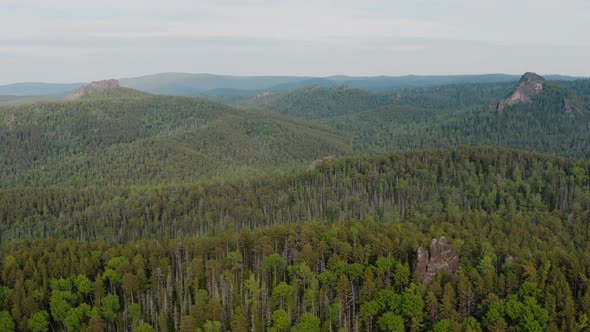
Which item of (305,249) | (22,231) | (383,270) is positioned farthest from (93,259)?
(22,231)

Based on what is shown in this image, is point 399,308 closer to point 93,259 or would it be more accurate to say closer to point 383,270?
point 383,270

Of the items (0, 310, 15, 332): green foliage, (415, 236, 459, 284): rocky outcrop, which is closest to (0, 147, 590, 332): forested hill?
(0, 310, 15, 332): green foliage

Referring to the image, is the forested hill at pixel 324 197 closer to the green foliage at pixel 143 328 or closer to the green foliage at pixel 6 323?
the green foliage at pixel 6 323

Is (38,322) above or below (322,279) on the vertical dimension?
below

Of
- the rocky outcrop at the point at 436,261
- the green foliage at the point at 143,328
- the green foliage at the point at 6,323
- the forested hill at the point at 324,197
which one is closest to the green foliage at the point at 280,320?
the green foliage at the point at 143,328

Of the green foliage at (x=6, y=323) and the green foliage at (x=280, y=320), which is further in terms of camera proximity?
the green foliage at (x=6, y=323)

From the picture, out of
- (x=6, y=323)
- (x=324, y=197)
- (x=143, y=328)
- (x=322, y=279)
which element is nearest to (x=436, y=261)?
(x=322, y=279)

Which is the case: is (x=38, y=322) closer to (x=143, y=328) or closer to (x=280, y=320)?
(x=143, y=328)

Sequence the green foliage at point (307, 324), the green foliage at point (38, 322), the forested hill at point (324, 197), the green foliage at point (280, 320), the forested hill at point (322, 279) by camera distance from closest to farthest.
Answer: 1. the green foliage at point (307, 324)
2. the green foliage at point (280, 320)
3. the forested hill at point (322, 279)
4. the green foliage at point (38, 322)
5. the forested hill at point (324, 197)
